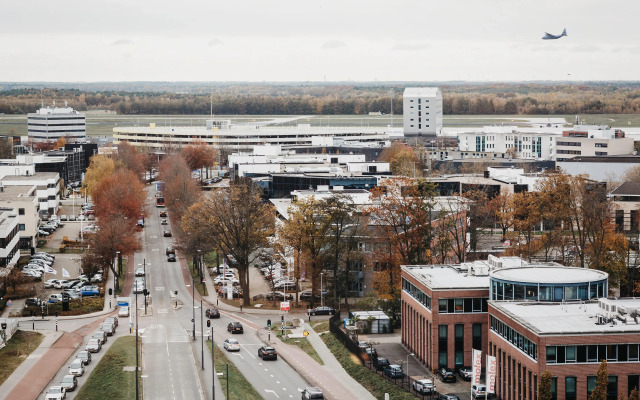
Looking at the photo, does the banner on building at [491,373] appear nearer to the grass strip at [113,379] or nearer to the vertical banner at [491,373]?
the vertical banner at [491,373]

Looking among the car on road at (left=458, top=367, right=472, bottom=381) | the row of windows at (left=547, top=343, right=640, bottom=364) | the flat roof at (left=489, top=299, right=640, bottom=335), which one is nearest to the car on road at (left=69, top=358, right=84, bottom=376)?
the car on road at (left=458, top=367, right=472, bottom=381)

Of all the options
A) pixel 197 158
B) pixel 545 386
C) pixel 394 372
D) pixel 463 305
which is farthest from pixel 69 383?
pixel 197 158

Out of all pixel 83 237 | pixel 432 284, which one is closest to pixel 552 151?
pixel 83 237

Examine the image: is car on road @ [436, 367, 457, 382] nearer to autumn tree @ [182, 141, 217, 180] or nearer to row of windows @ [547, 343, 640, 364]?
row of windows @ [547, 343, 640, 364]

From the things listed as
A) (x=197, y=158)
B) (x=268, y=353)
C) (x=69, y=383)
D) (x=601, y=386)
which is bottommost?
(x=268, y=353)

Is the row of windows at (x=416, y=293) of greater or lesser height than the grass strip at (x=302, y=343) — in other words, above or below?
above

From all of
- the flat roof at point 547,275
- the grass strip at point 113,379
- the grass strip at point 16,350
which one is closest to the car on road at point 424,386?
the flat roof at point 547,275

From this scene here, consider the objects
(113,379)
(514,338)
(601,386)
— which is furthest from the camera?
(113,379)

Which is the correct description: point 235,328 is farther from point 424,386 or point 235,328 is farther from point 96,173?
point 96,173
